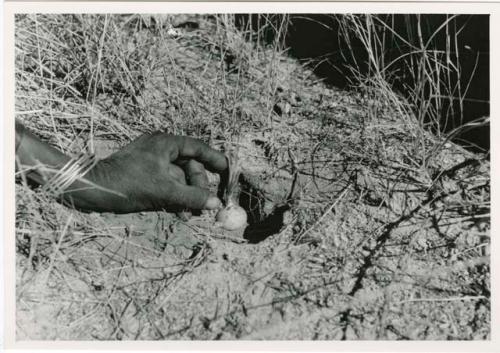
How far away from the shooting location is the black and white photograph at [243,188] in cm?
167

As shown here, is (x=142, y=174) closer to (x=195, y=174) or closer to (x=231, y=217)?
(x=195, y=174)

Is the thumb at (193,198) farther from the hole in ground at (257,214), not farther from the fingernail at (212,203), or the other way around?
the hole in ground at (257,214)

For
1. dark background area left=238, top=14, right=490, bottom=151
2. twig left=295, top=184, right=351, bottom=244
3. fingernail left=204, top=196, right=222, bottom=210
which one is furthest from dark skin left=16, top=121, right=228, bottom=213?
dark background area left=238, top=14, right=490, bottom=151

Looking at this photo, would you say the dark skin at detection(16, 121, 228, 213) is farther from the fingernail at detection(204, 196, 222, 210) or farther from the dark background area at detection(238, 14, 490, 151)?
the dark background area at detection(238, 14, 490, 151)

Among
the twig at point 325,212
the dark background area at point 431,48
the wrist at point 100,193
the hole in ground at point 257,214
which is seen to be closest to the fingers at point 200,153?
the hole in ground at point 257,214

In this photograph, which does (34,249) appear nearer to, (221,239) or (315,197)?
(221,239)

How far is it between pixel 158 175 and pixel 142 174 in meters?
0.06

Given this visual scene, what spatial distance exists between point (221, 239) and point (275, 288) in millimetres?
377

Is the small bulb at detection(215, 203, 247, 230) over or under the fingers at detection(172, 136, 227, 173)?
under

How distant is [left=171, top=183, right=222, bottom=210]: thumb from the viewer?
1959mm

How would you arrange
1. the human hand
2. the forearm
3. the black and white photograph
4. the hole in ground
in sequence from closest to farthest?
the black and white photograph, the forearm, the human hand, the hole in ground

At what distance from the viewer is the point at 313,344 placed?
160 centimetres

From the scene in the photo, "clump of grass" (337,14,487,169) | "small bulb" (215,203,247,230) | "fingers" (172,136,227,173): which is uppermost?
"clump of grass" (337,14,487,169)

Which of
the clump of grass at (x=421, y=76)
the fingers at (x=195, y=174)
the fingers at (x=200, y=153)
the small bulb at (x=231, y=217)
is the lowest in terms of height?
the small bulb at (x=231, y=217)
